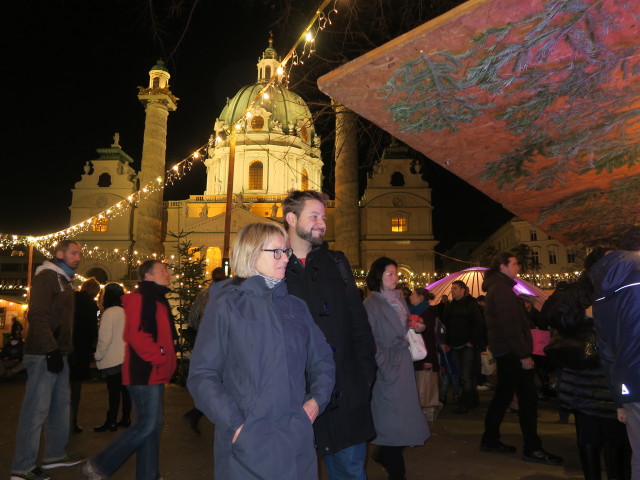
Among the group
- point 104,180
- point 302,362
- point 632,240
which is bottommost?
point 302,362

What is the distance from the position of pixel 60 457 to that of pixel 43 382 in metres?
0.90

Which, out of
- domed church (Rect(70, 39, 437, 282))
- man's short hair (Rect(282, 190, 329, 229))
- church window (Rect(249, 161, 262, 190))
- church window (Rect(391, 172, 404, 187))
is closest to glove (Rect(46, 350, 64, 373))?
man's short hair (Rect(282, 190, 329, 229))

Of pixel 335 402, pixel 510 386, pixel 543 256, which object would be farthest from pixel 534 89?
pixel 543 256

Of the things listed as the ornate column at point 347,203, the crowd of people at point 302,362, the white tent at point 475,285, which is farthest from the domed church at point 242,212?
the crowd of people at point 302,362

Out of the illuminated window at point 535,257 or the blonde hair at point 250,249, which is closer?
the blonde hair at point 250,249

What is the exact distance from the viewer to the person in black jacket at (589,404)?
159 inches

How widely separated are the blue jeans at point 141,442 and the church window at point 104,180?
52.4 metres

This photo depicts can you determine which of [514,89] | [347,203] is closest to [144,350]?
[514,89]

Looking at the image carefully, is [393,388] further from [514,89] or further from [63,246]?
[63,246]

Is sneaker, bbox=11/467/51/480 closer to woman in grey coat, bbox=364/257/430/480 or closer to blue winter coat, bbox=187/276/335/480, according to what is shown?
woman in grey coat, bbox=364/257/430/480

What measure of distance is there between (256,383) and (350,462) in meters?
1.12

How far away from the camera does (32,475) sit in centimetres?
459

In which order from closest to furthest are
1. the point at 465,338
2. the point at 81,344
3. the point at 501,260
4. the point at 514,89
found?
the point at 514,89, the point at 501,260, the point at 81,344, the point at 465,338

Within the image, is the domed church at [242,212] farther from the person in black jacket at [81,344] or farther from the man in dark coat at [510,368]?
the man in dark coat at [510,368]
